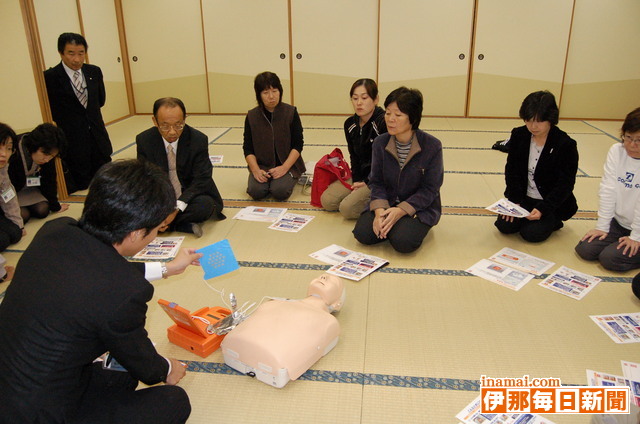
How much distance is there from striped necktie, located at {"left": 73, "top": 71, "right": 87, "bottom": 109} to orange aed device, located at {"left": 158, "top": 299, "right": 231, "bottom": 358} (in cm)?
296

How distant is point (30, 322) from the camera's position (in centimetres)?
127

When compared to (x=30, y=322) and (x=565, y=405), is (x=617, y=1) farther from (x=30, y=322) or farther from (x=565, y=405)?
(x=30, y=322)

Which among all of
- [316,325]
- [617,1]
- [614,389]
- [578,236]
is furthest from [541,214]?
[617,1]

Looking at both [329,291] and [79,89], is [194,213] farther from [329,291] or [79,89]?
[79,89]

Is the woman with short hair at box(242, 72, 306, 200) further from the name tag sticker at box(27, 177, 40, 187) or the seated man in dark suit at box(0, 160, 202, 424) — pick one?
the seated man in dark suit at box(0, 160, 202, 424)

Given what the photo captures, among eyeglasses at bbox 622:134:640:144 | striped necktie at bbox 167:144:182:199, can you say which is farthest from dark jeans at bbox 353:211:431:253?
striped necktie at bbox 167:144:182:199

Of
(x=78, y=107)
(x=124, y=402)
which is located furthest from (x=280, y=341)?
(x=78, y=107)

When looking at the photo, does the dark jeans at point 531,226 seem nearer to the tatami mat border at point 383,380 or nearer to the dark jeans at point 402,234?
the dark jeans at point 402,234

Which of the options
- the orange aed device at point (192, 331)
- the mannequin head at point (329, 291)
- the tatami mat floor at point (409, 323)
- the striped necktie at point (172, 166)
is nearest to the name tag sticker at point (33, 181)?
the tatami mat floor at point (409, 323)

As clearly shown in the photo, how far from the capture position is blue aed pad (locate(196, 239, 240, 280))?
2043mm

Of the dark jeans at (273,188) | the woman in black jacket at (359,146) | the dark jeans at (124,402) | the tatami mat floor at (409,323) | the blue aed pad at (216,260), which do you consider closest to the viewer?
the dark jeans at (124,402)

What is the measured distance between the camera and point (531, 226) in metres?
3.13

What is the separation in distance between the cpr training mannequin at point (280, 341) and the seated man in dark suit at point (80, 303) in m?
0.54

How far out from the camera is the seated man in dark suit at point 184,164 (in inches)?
129
